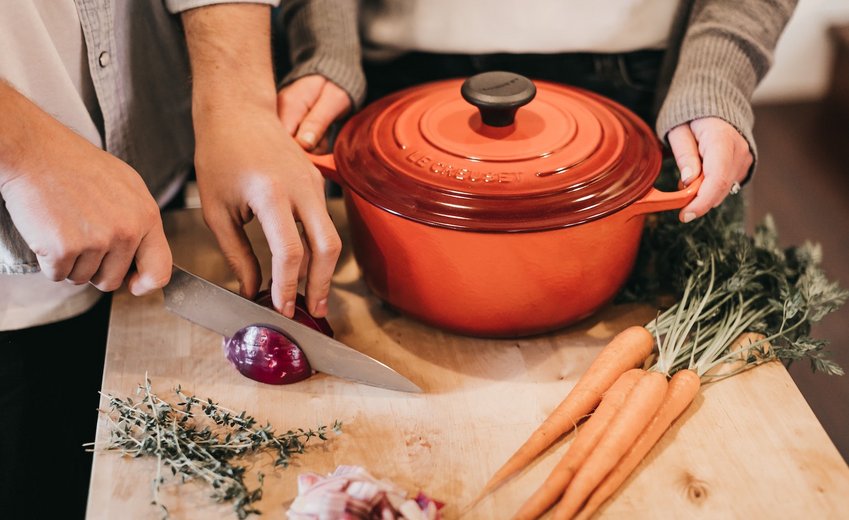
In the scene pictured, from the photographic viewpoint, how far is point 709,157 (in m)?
1.04

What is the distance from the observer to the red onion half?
986 millimetres

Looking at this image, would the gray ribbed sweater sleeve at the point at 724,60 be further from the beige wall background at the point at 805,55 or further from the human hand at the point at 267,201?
the beige wall background at the point at 805,55

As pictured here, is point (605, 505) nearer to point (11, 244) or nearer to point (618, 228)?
point (618, 228)

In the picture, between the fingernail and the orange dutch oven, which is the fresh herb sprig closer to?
the orange dutch oven

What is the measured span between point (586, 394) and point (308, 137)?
0.55m

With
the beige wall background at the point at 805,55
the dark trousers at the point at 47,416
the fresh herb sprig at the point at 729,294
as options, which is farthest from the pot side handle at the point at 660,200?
the beige wall background at the point at 805,55

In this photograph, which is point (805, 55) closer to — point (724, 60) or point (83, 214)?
point (724, 60)

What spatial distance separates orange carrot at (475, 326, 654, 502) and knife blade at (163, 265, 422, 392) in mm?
177

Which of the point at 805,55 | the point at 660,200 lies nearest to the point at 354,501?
the point at 660,200

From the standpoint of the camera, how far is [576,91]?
3.93 ft

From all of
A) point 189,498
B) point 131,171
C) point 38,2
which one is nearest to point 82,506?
point 189,498

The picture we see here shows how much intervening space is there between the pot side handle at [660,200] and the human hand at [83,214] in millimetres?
601

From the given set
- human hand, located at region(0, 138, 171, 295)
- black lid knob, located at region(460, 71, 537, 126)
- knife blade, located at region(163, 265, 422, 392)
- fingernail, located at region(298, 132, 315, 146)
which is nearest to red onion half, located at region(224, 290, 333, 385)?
knife blade, located at region(163, 265, 422, 392)

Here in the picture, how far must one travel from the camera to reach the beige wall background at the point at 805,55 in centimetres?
315
